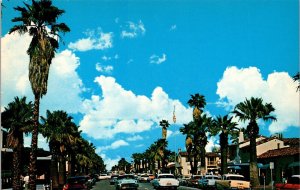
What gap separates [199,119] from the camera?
8338 cm

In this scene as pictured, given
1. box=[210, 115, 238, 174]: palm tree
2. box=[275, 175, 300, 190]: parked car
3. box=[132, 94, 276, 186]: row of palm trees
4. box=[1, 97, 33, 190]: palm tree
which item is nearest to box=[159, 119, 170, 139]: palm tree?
box=[132, 94, 276, 186]: row of palm trees

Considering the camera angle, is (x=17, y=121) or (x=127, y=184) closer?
Result: (x=127, y=184)

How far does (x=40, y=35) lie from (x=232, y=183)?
2013 cm

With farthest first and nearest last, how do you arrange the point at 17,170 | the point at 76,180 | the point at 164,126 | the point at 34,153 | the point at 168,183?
the point at 164,126 < the point at 168,183 < the point at 17,170 < the point at 76,180 < the point at 34,153

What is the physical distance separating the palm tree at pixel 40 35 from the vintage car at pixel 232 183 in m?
17.6

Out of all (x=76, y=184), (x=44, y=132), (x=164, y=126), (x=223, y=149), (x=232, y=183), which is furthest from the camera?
(x=164, y=126)

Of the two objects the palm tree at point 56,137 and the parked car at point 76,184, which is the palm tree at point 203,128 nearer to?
the palm tree at point 56,137

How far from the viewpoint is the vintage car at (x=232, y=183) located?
136ft

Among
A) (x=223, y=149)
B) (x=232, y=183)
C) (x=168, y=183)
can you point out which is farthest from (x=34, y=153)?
(x=223, y=149)

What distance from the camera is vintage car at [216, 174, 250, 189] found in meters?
41.4

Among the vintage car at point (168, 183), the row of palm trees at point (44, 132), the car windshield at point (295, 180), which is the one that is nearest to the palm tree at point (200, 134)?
the row of palm trees at point (44, 132)

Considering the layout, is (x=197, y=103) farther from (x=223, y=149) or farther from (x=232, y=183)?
(x=232, y=183)

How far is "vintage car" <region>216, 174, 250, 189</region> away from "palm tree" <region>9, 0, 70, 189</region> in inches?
694

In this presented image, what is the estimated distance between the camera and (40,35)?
36125mm
